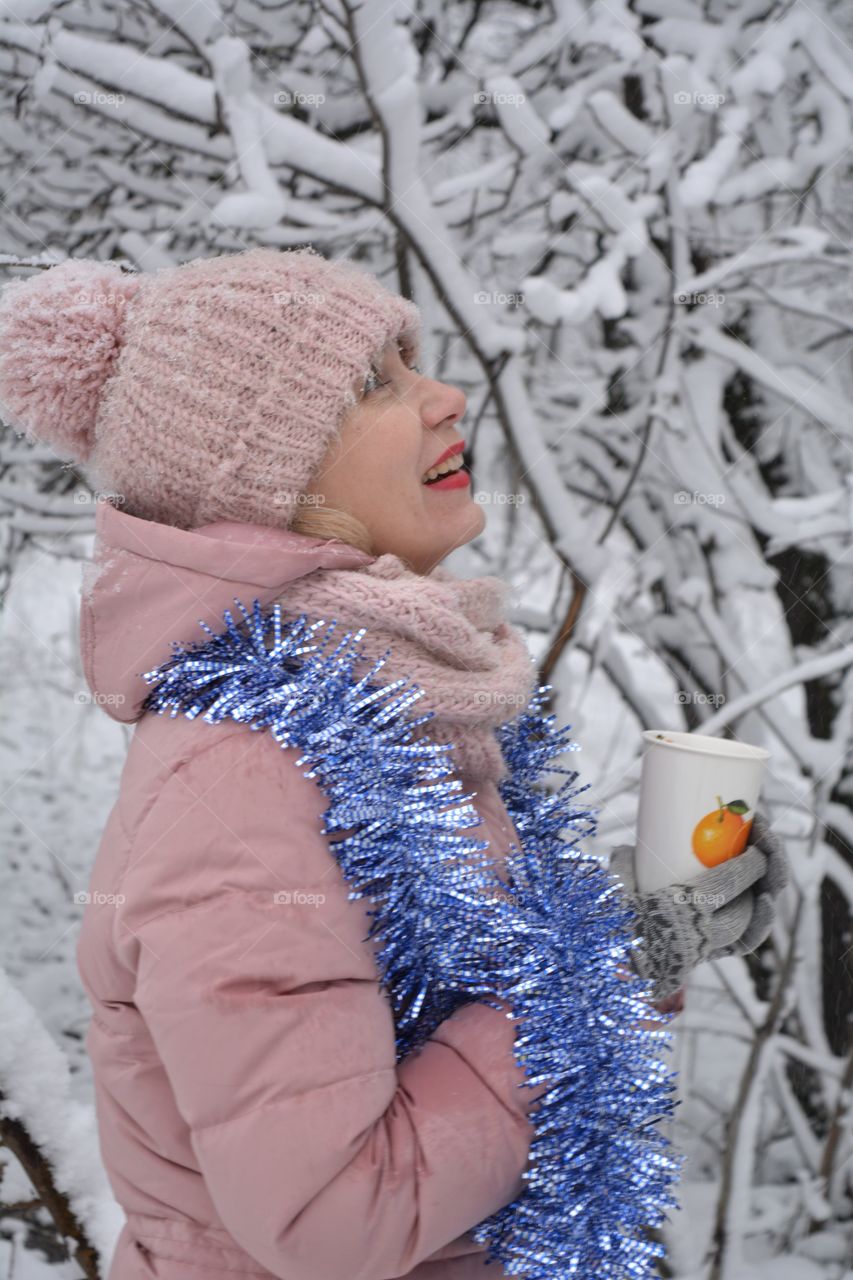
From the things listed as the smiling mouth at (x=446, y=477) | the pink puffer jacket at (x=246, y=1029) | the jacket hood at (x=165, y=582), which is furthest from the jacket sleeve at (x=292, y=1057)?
the smiling mouth at (x=446, y=477)

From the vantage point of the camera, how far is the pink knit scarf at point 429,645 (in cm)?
80

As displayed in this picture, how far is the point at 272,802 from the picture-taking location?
0.71m

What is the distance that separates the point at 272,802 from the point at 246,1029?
153 mm

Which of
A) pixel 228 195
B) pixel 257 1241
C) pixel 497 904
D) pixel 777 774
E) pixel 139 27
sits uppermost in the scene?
pixel 139 27

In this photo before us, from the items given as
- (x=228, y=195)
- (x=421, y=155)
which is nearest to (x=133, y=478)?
(x=228, y=195)

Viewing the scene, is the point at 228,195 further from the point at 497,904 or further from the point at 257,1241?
the point at 257,1241

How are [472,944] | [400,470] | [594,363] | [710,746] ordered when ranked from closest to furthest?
[472,944], [400,470], [710,746], [594,363]

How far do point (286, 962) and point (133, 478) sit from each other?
17.3 inches

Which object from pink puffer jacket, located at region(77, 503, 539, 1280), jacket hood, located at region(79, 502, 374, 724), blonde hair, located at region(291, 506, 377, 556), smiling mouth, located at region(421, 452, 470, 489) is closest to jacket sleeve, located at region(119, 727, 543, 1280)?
pink puffer jacket, located at region(77, 503, 539, 1280)

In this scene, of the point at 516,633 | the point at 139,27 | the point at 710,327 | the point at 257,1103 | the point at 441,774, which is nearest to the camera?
the point at 257,1103

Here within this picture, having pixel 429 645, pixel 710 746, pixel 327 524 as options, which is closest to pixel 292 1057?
pixel 429 645

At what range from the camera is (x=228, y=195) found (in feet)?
5.68

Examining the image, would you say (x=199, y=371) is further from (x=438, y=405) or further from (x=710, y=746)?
(x=710, y=746)

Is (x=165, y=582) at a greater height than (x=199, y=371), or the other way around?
(x=199, y=371)
